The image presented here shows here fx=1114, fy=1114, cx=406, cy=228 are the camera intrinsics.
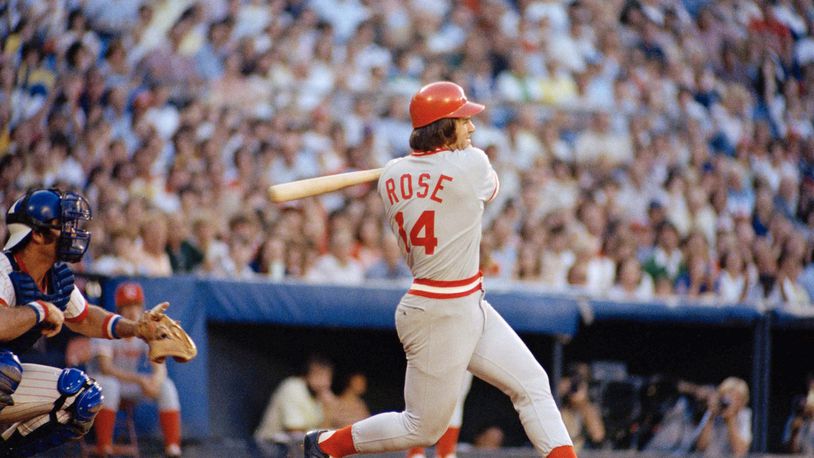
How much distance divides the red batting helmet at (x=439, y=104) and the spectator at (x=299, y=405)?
3779 millimetres

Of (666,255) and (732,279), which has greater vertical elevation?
(666,255)

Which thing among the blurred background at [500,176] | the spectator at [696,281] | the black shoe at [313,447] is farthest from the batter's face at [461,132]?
the spectator at [696,281]

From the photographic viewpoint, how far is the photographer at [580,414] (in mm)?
7977

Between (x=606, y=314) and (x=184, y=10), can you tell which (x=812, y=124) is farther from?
(x=184, y=10)

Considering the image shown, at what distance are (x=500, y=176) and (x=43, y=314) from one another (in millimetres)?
7018

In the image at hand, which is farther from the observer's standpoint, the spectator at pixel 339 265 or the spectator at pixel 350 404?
the spectator at pixel 339 265

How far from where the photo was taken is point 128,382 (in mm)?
7145

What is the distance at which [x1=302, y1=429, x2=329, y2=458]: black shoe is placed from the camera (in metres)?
4.77

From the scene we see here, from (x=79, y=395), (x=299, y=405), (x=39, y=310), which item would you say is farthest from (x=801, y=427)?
(x=39, y=310)

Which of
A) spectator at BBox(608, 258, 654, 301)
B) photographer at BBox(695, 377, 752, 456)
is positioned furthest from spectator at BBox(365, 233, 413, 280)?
photographer at BBox(695, 377, 752, 456)

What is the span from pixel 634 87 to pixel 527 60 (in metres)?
1.23

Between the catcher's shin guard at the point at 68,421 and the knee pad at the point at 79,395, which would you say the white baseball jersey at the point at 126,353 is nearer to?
the catcher's shin guard at the point at 68,421

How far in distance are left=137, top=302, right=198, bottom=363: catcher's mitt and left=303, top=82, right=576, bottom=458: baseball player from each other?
0.91 metres

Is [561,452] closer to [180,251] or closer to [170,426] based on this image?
[170,426]
